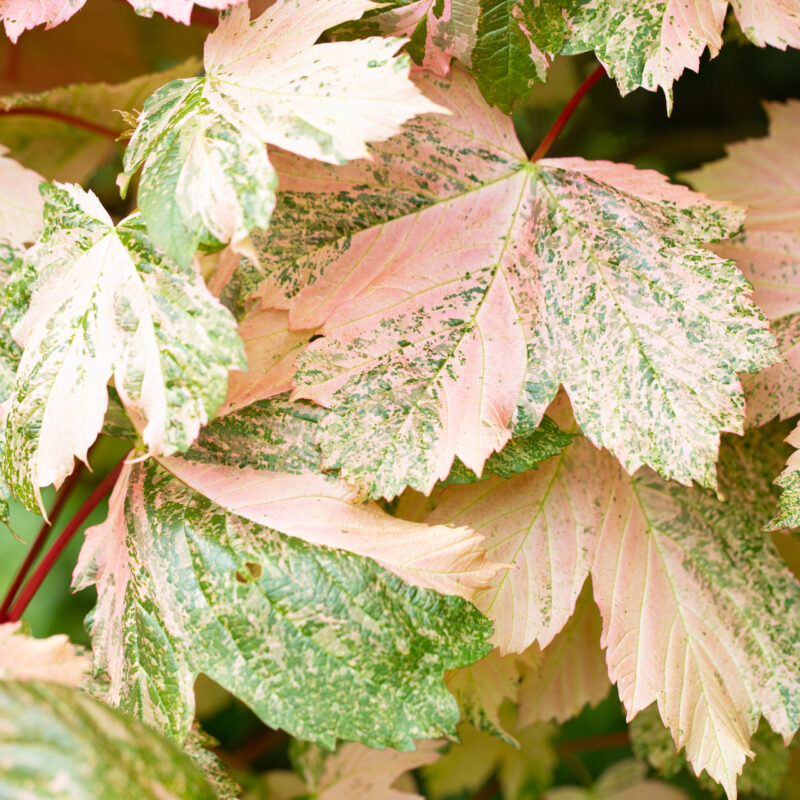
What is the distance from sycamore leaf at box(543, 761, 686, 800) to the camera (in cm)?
95

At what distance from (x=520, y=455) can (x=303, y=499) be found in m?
0.14

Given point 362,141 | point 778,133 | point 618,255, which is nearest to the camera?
point 362,141

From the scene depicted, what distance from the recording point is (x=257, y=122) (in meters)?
0.37

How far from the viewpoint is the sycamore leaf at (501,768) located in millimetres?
973

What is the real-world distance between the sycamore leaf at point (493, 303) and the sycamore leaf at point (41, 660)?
17 cm

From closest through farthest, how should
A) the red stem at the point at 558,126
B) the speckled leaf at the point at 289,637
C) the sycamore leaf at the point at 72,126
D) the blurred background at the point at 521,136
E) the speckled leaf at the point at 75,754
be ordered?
1. the speckled leaf at the point at 75,754
2. the speckled leaf at the point at 289,637
3. the red stem at the point at 558,126
4. the sycamore leaf at the point at 72,126
5. the blurred background at the point at 521,136

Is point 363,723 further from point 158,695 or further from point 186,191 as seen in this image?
point 186,191

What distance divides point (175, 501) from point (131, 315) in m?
0.13

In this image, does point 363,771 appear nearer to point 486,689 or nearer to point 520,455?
point 486,689

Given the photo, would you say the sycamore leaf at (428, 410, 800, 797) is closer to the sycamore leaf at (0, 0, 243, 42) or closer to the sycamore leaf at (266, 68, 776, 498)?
the sycamore leaf at (266, 68, 776, 498)

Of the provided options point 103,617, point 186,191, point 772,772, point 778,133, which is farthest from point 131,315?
point 772,772

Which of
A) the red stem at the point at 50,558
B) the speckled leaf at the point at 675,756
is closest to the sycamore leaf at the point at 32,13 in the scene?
the red stem at the point at 50,558

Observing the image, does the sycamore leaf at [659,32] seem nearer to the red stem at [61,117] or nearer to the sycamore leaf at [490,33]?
the sycamore leaf at [490,33]

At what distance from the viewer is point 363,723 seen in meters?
0.39
